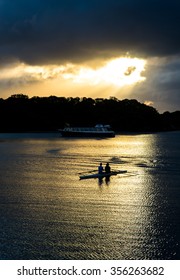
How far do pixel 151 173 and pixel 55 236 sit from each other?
131ft

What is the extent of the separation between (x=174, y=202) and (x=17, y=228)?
60.6 feet

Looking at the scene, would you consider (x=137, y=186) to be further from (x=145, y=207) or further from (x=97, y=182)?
(x=145, y=207)

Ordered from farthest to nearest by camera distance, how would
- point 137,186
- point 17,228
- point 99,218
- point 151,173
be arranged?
point 151,173, point 137,186, point 99,218, point 17,228

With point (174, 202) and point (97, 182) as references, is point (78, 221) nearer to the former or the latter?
point (174, 202)

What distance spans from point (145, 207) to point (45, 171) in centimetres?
3238

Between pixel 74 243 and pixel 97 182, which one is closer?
pixel 74 243

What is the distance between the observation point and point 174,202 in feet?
141
